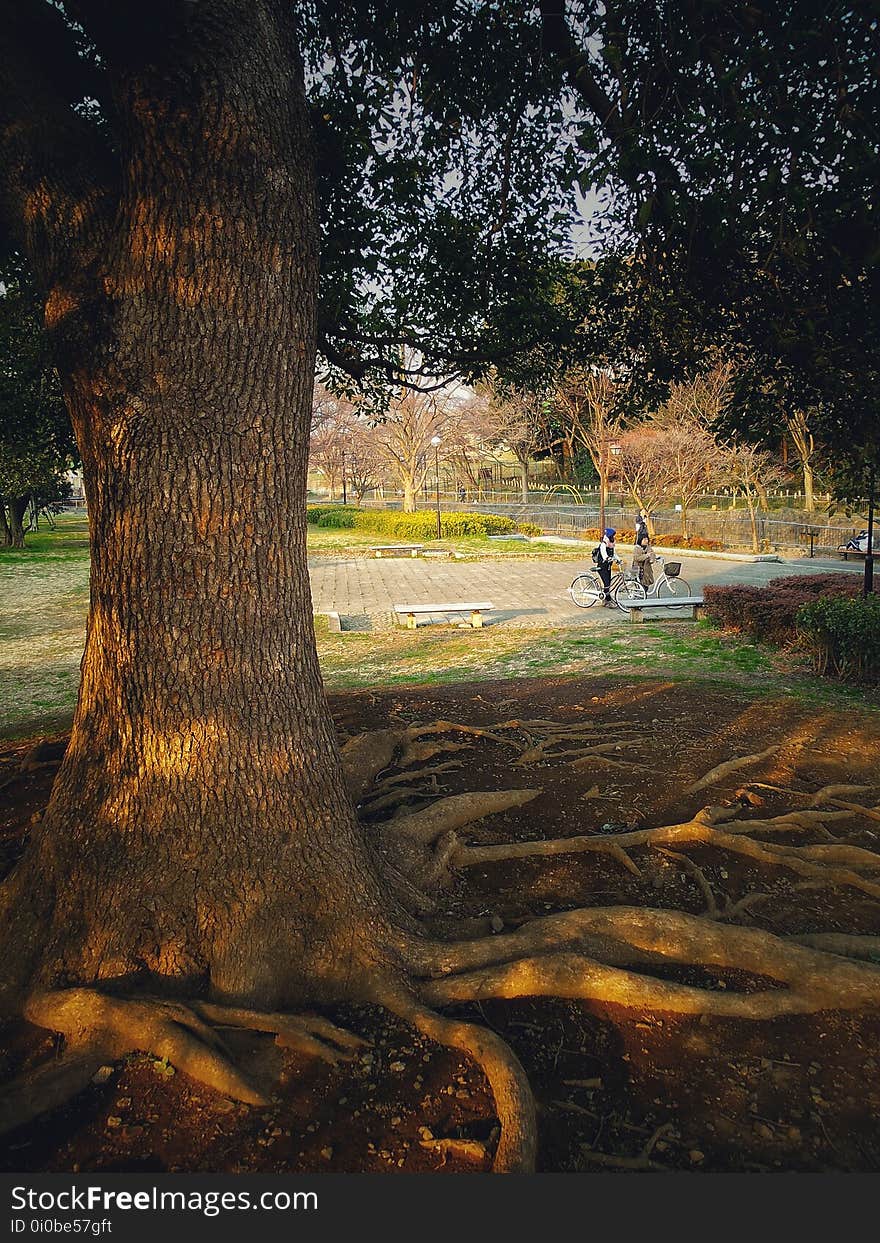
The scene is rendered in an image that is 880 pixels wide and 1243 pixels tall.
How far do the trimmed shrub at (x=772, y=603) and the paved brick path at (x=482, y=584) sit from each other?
1782 mm

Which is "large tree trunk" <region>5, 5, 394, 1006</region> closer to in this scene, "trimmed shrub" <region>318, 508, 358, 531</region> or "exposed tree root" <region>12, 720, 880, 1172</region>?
"exposed tree root" <region>12, 720, 880, 1172</region>

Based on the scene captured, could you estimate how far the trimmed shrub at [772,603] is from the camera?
10.3 metres

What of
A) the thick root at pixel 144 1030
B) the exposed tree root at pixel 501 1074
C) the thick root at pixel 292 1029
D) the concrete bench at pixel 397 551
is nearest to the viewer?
the exposed tree root at pixel 501 1074

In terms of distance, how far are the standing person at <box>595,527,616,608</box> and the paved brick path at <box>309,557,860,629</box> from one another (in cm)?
40

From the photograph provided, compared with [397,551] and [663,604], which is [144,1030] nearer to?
[663,604]

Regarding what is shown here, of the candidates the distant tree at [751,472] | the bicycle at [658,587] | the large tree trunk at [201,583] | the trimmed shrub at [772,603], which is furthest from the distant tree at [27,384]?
the distant tree at [751,472]

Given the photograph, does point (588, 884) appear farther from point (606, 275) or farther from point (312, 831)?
point (606, 275)

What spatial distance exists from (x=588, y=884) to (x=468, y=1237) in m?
1.97

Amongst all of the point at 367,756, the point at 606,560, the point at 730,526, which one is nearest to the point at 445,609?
the point at 606,560

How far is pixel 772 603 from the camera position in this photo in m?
10.9

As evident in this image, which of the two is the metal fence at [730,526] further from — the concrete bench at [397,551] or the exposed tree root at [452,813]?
the exposed tree root at [452,813]

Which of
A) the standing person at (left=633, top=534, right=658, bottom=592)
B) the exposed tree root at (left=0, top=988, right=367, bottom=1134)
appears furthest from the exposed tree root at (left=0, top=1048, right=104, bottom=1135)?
the standing person at (left=633, top=534, right=658, bottom=592)

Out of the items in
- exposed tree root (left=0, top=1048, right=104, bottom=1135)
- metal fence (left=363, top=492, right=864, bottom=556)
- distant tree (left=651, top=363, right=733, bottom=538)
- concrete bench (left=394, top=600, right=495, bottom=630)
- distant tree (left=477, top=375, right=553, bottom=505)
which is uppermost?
distant tree (left=477, top=375, right=553, bottom=505)

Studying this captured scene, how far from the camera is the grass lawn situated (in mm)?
8281
